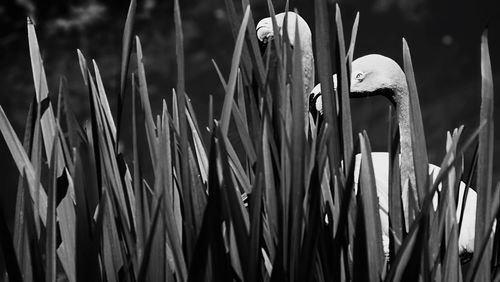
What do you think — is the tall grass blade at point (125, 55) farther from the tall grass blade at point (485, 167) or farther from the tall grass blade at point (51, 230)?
the tall grass blade at point (485, 167)

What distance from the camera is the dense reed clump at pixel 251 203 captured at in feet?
1.52

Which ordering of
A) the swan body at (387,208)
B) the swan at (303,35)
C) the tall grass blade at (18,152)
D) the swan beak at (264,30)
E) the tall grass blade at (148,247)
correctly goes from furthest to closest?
the swan beak at (264,30) → the swan at (303,35) → the swan body at (387,208) → the tall grass blade at (18,152) → the tall grass blade at (148,247)

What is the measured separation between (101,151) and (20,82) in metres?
2.67

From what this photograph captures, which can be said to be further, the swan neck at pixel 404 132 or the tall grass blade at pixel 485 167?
the swan neck at pixel 404 132

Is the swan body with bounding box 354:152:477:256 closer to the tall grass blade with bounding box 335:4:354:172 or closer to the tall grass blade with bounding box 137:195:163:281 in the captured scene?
the tall grass blade with bounding box 335:4:354:172

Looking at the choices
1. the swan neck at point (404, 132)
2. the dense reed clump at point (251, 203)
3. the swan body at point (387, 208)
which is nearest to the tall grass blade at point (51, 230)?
the dense reed clump at point (251, 203)

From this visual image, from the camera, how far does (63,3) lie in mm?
3072

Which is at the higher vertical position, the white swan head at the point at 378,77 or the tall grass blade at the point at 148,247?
the white swan head at the point at 378,77

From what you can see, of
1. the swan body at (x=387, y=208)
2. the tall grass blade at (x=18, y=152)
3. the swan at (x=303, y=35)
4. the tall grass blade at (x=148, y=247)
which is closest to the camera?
the tall grass blade at (x=148, y=247)

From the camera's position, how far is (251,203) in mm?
471

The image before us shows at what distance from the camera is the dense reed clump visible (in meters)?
0.46

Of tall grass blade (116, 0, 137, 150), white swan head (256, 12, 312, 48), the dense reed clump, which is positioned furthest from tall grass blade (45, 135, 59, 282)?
white swan head (256, 12, 312, 48)

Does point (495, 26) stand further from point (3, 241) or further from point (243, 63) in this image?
point (3, 241)

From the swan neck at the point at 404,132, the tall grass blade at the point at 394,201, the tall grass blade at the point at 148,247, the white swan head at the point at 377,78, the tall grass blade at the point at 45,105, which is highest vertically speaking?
the white swan head at the point at 377,78
